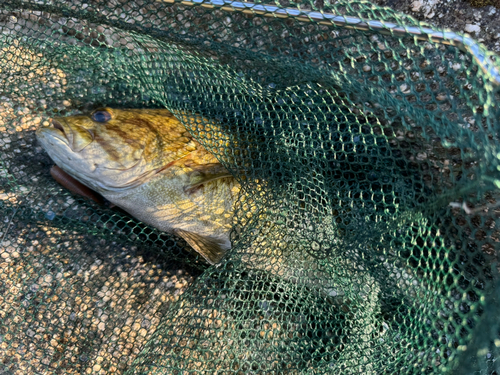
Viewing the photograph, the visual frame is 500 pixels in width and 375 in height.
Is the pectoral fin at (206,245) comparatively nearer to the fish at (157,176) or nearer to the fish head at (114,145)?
the fish at (157,176)

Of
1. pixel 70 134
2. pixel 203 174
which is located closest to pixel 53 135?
pixel 70 134

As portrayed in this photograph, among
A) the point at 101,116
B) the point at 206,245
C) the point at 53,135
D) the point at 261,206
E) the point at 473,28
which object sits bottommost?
the point at 206,245

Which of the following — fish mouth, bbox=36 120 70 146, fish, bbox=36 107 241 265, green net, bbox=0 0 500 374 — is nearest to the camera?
green net, bbox=0 0 500 374

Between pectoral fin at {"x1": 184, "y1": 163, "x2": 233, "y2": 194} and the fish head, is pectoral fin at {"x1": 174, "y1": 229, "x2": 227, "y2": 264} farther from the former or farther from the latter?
the fish head

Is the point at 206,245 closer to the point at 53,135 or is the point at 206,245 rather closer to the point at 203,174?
the point at 203,174

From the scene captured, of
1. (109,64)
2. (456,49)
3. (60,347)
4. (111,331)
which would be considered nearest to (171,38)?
(109,64)

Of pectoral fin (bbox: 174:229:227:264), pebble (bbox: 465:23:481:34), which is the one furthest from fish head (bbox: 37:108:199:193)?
pebble (bbox: 465:23:481:34)
